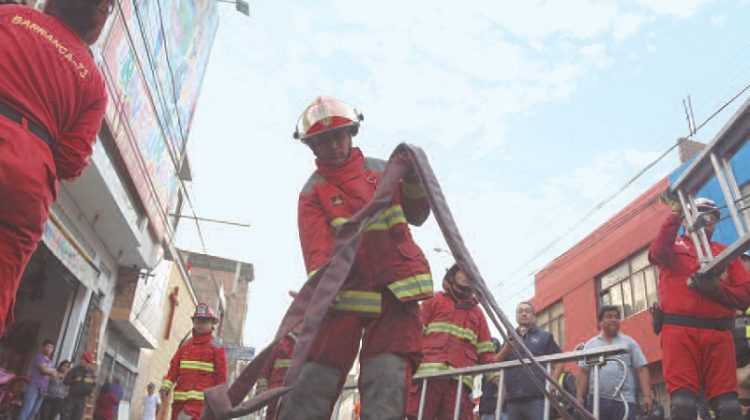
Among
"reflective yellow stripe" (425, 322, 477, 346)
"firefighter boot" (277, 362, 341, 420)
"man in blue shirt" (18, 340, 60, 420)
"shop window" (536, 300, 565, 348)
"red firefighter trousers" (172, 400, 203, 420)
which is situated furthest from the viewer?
"shop window" (536, 300, 565, 348)

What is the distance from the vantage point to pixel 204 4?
19.4 meters

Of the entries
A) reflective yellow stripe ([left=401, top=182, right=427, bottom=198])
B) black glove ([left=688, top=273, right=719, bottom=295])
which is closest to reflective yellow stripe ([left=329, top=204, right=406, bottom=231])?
reflective yellow stripe ([left=401, top=182, right=427, bottom=198])

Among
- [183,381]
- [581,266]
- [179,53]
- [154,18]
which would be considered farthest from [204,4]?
[581,266]

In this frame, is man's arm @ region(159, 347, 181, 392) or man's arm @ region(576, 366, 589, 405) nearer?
man's arm @ region(576, 366, 589, 405)

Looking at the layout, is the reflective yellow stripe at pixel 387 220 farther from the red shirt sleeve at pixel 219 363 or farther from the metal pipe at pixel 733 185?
the red shirt sleeve at pixel 219 363

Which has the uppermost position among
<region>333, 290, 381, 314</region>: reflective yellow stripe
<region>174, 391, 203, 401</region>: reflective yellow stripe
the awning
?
the awning

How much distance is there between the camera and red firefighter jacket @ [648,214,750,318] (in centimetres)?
473

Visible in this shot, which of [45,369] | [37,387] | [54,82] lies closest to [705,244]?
[54,82]

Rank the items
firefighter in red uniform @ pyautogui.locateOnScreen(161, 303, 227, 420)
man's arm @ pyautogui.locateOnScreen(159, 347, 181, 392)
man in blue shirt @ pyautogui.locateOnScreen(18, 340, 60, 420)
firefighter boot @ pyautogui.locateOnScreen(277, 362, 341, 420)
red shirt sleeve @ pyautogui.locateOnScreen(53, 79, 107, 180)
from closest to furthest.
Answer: red shirt sleeve @ pyautogui.locateOnScreen(53, 79, 107, 180), firefighter boot @ pyautogui.locateOnScreen(277, 362, 341, 420), firefighter in red uniform @ pyautogui.locateOnScreen(161, 303, 227, 420), man's arm @ pyautogui.locateOnScreen(159, 347, 181, 392), man in blue shirt @ pyautogui.locateOnScreen(18, 340, 60, 420)

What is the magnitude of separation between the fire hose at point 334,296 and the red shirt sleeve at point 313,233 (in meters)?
0.27

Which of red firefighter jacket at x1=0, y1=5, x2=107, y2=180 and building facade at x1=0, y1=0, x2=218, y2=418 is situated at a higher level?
building facade at x1=0, y1=0, x2=218, y2=418

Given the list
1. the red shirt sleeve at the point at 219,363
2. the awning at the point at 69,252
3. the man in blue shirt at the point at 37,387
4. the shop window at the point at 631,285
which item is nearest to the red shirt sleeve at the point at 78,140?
the red shirt sleeve at the point at 219,363

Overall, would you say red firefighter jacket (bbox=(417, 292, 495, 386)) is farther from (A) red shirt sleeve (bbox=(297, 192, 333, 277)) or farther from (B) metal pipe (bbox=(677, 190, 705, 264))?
(A) red shirt sleeve (bbox=(297, 192, 333, 277))

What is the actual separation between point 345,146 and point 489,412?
4.76m
